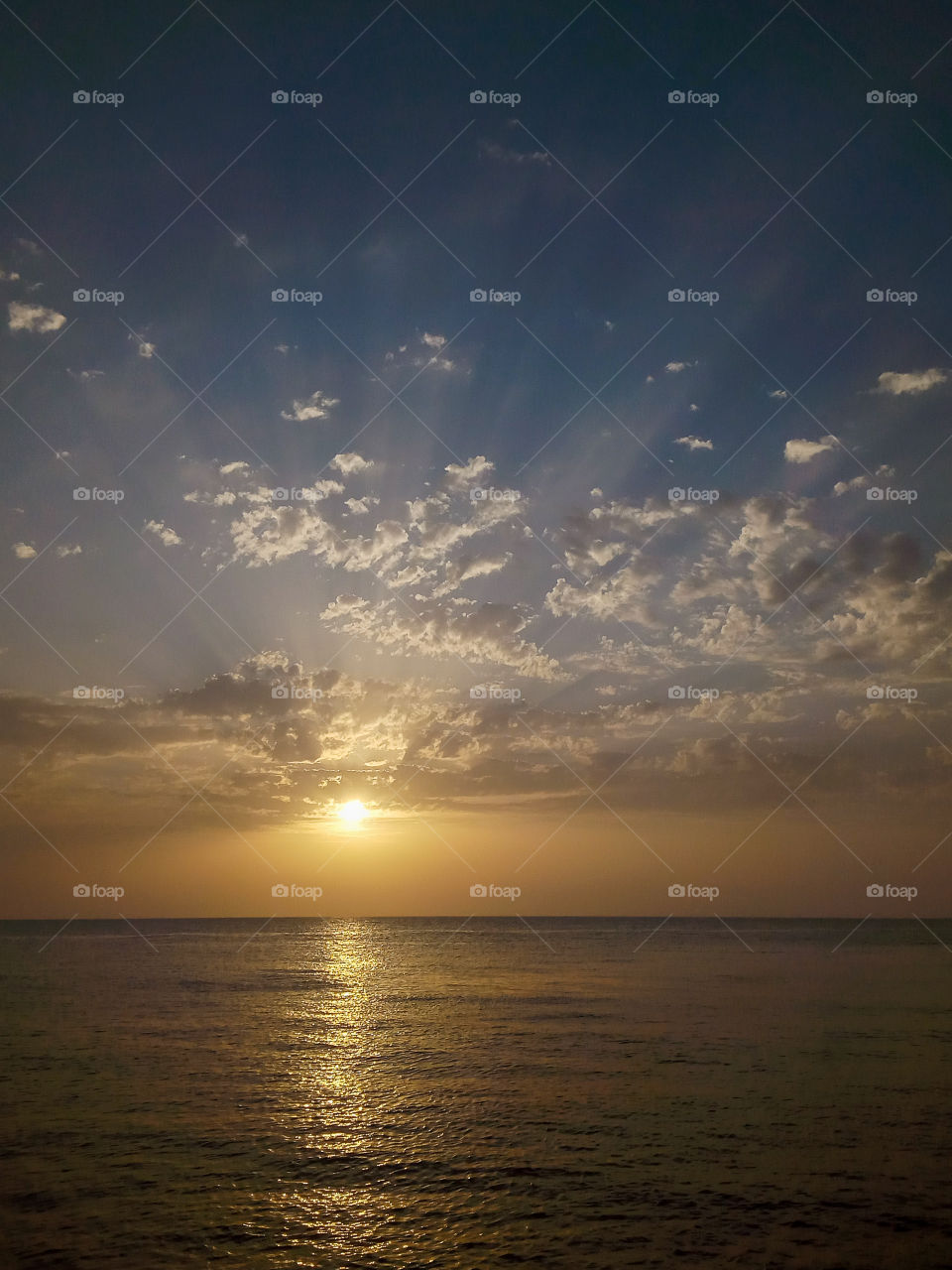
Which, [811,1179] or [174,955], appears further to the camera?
[174,955]

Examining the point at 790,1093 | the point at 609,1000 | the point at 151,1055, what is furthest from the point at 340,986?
the point at 790,1093

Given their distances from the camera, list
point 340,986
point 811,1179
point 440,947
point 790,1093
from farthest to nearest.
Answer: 1. point 440,947
2. point 340,986
3. point 790,1093
4. point 811,1179

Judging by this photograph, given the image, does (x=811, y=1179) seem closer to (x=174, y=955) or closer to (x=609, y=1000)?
(x=609, y=1000)

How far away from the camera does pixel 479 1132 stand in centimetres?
2098

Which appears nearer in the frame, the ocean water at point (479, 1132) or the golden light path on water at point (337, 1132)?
the ocean water at point (479, 1132)

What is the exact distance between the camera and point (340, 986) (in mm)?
53531

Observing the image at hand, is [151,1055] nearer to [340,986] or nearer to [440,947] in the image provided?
[340,986]

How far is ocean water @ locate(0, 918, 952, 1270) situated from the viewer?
15.0 m

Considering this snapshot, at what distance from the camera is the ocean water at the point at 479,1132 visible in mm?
14969

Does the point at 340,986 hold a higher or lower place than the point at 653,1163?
lower

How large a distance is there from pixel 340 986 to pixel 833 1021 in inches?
1197

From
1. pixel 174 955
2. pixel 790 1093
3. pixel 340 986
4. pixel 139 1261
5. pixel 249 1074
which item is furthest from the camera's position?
pixel 174 955

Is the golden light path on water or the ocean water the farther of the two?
the golden light path on water

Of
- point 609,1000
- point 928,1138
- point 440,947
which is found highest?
point 928,1138
